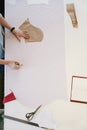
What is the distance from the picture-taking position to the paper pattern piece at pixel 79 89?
3.17 feet

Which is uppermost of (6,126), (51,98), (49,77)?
(49,77)

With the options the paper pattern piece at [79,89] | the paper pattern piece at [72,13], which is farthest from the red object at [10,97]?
the paper pattern piece at [72,13]

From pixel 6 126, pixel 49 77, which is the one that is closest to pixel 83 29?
pixel 49 77

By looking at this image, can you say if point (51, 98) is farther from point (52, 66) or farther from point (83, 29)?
→ point (83, 29)

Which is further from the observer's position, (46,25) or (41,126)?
(46,25)

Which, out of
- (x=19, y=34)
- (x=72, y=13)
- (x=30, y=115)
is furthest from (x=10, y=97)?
(x=72, y=13)

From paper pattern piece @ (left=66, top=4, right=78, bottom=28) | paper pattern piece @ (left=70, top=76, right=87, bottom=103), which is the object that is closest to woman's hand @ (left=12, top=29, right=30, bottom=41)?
paper pattern piece @ (left=66, top=4, right=78, bottom=28)

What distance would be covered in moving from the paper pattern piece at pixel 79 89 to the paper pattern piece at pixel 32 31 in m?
0.31

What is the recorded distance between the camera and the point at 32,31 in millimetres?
1115

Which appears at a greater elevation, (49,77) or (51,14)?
(51,14)

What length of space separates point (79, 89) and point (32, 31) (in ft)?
1.41

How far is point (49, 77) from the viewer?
3.39 feet

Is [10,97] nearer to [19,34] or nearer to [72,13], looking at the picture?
[19,34]

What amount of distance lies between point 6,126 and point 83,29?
67 centimetres
